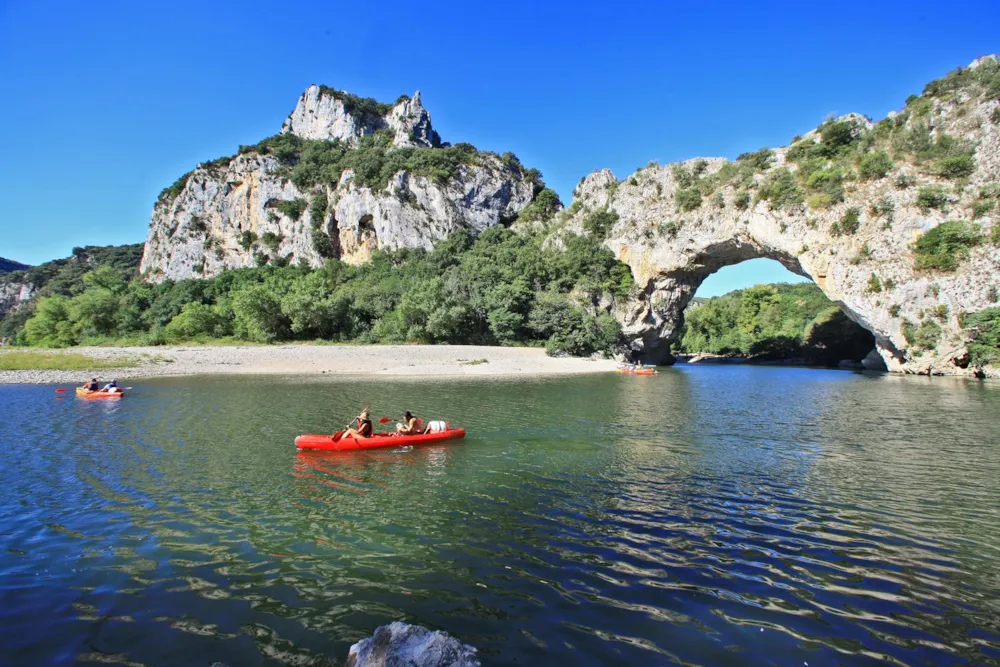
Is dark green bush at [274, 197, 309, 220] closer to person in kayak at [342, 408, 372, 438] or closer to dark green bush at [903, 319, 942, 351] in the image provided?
person in kayak at [342, 408, 372, 438]

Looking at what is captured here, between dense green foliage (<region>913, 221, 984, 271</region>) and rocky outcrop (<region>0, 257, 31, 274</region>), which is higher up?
rocky outcrop (<region>0, 257, 31, 274</region>)

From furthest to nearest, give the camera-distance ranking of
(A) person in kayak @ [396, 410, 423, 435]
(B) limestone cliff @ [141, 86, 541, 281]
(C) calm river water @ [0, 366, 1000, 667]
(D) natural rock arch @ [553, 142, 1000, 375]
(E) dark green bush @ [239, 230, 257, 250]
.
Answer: (E) dark green bush @ [239, 230, 257, 250] < (B) limestone cliff @ [141, 86, 541, 281] < (D) natural rock arch @ [553, 142, 1000, 375] < (A) person in kayak @ [396, 410, 423, 435] < (C) calm river water @ [0, 366, 1000, 667]

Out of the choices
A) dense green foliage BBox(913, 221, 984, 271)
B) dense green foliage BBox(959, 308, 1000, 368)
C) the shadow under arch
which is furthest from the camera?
the shadow under arch

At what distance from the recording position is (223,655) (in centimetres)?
454

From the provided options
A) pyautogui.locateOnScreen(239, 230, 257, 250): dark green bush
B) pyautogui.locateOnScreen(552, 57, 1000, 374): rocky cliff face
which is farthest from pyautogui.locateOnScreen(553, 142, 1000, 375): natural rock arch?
pyautogui.locateOnScreen(239, 230, 257, 250): dark green bush

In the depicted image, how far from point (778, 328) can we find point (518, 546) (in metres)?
77.9

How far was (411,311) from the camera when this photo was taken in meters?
49.7

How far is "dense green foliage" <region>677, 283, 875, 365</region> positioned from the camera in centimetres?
5534

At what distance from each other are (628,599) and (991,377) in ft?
135

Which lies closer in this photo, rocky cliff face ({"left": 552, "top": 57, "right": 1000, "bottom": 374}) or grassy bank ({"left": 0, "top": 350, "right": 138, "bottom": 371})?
rocky cliff face ({"left": 552, "top": 57, "right": 1000, "bottom": 374})

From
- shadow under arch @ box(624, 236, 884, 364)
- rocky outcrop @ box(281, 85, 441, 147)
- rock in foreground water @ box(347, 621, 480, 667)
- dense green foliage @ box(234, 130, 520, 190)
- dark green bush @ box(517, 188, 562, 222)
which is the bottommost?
rock in foreground water @ box(347, 621, 480, 667)

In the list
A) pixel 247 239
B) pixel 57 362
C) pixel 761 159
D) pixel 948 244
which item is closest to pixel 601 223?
pixel 761 159

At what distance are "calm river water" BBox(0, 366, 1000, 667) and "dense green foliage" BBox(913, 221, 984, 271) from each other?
1063 inches

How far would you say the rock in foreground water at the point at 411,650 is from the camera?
3.76m
